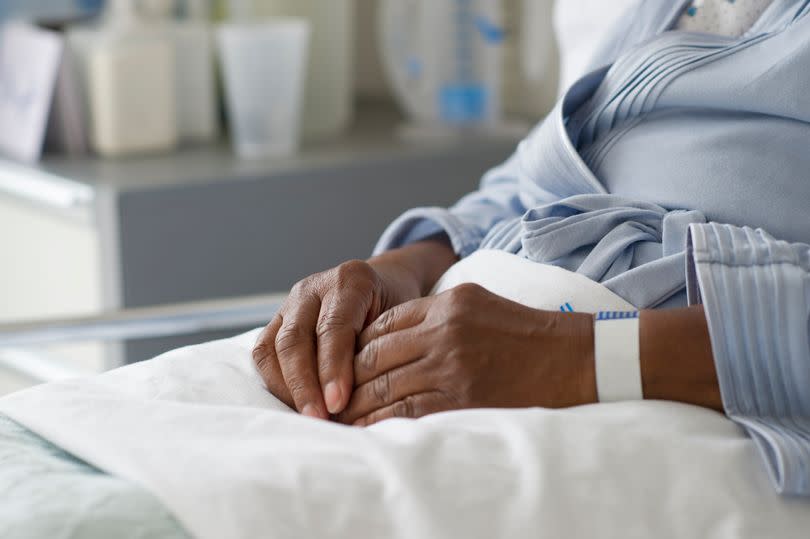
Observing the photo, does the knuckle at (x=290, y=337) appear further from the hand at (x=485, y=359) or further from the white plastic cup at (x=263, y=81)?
the white plastic cup at (x=263, y=81)

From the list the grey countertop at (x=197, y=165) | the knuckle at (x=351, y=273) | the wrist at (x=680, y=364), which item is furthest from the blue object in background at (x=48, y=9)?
the wrist at (x=680, y=364)

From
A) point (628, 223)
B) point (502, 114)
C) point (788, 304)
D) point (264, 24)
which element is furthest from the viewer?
point (502, 114)

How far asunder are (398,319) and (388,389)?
0.15 feet

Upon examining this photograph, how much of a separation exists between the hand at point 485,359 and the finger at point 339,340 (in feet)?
0.08

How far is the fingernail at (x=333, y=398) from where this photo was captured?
71 cm

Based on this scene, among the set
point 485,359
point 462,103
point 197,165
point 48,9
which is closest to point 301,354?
point 485,359

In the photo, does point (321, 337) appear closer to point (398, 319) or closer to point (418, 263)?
point (398, 319)

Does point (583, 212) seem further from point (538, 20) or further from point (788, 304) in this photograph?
point (538, 20)

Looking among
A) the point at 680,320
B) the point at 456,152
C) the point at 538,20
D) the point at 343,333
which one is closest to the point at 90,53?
the point at 456,152

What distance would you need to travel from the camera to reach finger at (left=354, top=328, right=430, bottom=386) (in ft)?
2.29

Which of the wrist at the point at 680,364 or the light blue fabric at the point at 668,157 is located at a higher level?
the light blue fabric at the point at 668,157

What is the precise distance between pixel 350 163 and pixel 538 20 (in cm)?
41

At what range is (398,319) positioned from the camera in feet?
2.37

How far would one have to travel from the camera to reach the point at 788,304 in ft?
2.13
